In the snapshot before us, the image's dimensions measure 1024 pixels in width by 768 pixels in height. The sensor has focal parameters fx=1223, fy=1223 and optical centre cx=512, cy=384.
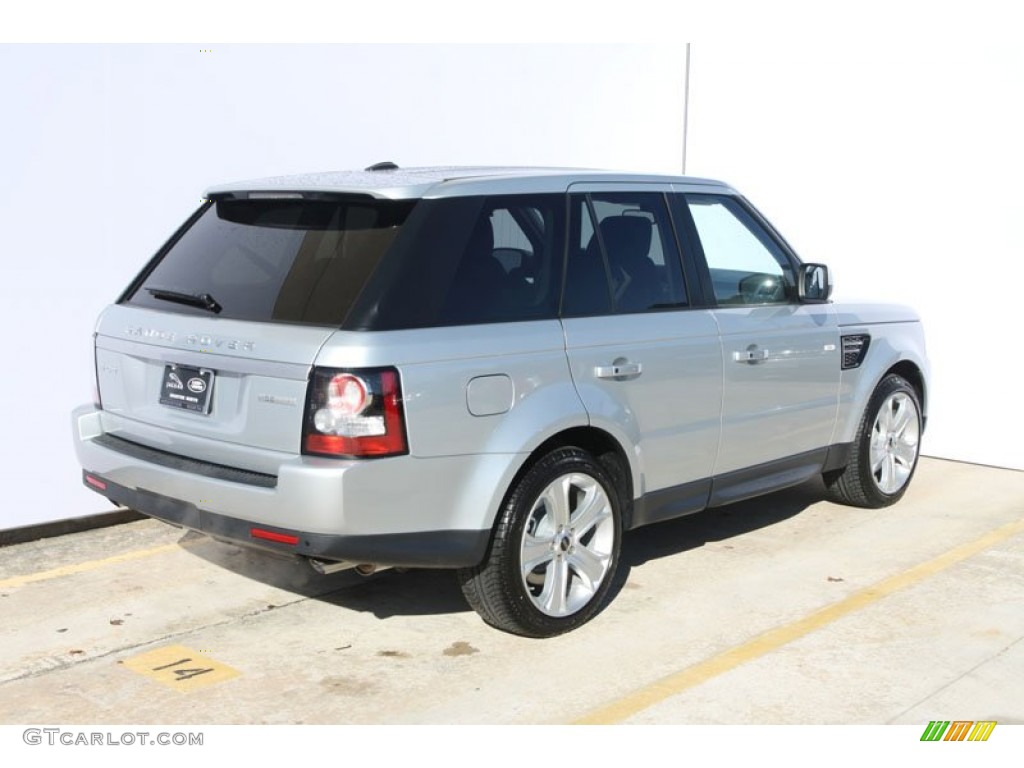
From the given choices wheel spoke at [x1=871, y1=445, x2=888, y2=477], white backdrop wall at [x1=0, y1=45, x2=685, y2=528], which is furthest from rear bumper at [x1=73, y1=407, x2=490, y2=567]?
wheel spoke at [x1=871, y1=445, x2=888, y2=477]

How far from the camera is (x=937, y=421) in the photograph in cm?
833

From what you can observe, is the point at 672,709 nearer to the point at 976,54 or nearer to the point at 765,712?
the point at 765,712

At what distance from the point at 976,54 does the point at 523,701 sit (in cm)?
565

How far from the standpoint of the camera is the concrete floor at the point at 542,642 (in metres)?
4.25

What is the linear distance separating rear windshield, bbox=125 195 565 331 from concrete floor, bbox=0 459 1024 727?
1.31 m

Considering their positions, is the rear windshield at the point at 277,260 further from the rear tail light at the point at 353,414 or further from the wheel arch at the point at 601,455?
the wheel arch at the point at 601,455

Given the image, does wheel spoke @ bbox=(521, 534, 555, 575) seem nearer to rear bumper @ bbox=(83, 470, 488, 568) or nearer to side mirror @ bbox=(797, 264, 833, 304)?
rear bumper @ bbox=(83, 470, 488, 568)

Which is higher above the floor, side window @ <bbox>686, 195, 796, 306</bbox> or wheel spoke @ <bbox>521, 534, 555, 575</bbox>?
side window @ <bbox>686, 195, 796, 306</bbox>

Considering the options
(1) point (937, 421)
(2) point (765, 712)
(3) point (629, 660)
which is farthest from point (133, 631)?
(1) point (937, 421)

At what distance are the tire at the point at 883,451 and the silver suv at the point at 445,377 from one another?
111 centimetres

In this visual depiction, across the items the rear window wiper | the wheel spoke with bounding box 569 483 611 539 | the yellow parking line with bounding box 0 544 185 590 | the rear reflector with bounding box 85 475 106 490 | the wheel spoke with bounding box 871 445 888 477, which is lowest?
the yellow parking line with bounding box 0 544 185 590

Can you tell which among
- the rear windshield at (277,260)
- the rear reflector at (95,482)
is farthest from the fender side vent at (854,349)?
the rear reflector at (95,482)

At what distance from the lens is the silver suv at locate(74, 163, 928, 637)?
13.8 ft

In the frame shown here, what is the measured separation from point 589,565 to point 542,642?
0.37m
